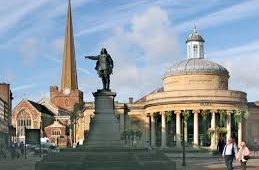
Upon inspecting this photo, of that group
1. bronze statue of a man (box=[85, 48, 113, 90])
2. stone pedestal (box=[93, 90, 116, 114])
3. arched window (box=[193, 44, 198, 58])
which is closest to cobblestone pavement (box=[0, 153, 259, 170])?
stone pedestal (box=[93, 90, 116, 114])

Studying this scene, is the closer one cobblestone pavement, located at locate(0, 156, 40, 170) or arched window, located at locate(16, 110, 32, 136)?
cobblestone pavement, located at locate(0, 156, 40, 170)

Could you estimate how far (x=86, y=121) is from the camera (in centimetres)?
13312

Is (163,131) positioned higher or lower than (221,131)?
lower

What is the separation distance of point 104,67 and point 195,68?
84.6 m

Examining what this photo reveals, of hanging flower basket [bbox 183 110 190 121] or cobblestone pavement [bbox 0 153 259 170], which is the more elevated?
hanging flower basket [bbox 183 110 190 121]

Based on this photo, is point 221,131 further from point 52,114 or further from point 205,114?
point 52,114

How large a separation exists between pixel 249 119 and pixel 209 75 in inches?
519

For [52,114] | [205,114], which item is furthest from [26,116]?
[205,114]

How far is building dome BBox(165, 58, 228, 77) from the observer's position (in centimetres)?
12356

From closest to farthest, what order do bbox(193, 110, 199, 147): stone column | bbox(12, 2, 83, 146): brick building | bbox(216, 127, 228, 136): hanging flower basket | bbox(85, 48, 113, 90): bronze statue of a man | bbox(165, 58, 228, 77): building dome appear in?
1. bbox(85, 48, 113, 90): bronze statue of a man
2. bbox(216, 127, 228, 136): hanging flower basket
3. bbox(193, 110, 199, 147): stone column
4. bbox(165, 58, 228, 77): building dome
5. bbox(12, 2, 83, 146): brick building

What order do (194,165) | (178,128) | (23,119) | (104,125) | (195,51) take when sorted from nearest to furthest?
(104,125), (194,165), (178,128), (195,51), (23,119)

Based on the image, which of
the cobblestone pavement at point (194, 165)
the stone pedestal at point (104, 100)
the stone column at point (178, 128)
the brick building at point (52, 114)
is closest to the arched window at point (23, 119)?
the brick building at point (52, 114)

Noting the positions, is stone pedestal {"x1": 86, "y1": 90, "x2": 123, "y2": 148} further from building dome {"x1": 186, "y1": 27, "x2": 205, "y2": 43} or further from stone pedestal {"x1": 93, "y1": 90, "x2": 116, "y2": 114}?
building dome {"x1": 186, "y1": 27, "x2": 205, "y2": 43}

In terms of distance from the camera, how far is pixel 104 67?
133 feet
